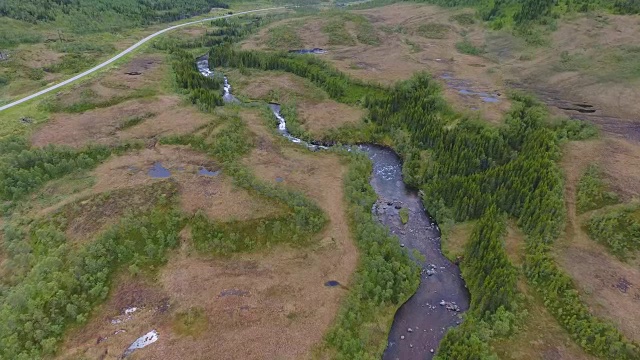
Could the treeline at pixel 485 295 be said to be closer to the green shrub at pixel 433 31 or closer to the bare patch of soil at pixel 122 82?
the bare patch of soil at pixel 122 82

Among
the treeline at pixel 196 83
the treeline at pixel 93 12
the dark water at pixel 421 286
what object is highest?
the treeline at pixel 93 12

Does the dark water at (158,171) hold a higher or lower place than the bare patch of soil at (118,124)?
lower

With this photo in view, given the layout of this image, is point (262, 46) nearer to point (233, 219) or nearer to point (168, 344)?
point (233, 219)

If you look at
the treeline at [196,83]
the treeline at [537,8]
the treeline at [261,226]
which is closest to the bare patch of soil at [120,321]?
the treeline at [261,226]

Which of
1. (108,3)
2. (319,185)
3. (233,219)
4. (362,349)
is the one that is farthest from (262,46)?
(362,349)

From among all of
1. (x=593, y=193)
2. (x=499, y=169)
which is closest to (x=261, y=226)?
(x=499, y=169)

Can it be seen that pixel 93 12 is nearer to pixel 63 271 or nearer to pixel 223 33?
pixel 223 33
